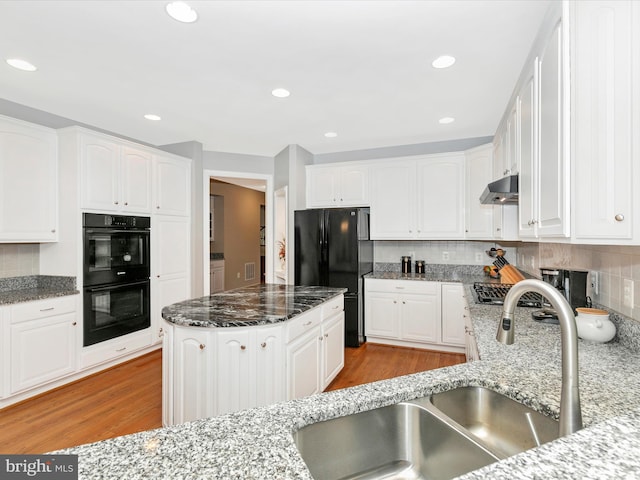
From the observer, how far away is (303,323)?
2227 mm

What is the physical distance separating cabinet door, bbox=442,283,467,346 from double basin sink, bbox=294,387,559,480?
109 inches

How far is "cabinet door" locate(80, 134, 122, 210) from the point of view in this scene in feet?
9.98

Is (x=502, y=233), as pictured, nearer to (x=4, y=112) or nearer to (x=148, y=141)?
(x=148, y=141)

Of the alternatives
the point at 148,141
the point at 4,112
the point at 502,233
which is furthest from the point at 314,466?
the point at 148,141

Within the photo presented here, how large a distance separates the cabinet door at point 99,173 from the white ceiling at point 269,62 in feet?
1.12

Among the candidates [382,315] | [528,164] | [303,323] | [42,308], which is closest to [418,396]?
[303,323]

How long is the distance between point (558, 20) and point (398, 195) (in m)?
2.80

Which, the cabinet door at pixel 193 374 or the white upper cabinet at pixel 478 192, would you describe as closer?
the cabinet door at pixel 193 374

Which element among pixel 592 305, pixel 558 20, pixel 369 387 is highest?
pixel 558 20

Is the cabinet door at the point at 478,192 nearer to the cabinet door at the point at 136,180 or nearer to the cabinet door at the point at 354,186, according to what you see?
the cabinet door at the point at 354,186

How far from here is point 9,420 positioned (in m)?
2.40

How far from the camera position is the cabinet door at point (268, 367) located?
6.28 feet

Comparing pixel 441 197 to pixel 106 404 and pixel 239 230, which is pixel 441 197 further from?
pixel 239 230

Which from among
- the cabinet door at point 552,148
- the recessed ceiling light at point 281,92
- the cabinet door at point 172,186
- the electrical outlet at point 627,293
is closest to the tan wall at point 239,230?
the cabinet door at point 172,186
